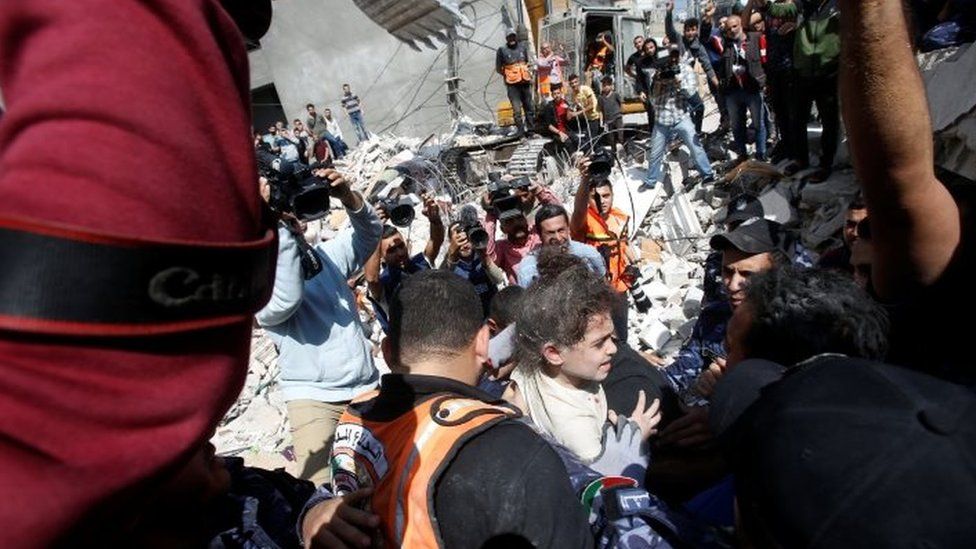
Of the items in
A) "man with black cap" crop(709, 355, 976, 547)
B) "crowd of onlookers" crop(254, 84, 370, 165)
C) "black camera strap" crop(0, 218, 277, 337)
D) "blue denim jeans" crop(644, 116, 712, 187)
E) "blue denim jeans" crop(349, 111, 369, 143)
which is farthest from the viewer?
"blue denim jeans" crop(349, 111, 369, 143)

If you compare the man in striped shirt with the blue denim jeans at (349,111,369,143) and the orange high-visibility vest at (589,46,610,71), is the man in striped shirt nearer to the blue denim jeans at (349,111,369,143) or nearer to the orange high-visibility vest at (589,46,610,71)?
the blue denim jeans at (349,111,369,143)

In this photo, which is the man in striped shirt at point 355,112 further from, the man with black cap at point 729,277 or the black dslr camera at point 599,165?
the man with black cap at point 729,277

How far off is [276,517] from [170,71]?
4.64ft

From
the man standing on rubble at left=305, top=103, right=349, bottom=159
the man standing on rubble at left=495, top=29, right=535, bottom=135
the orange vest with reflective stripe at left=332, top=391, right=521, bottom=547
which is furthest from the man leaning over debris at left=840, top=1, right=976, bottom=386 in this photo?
the man standing on rubble at left=305, top=103, right=349, bottom=159

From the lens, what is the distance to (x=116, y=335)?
1.28 feet

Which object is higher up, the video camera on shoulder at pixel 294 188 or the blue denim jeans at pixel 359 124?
the video camera on shoulder at pixel 294 188

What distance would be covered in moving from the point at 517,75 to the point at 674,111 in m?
4.44

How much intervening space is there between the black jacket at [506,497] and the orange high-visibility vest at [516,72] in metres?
10.9

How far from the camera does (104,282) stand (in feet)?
1.25

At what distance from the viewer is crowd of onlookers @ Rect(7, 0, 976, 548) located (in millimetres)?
385

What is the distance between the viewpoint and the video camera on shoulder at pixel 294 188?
2.72m

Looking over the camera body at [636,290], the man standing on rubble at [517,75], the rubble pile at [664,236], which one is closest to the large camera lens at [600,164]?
the camera body at [636,290]

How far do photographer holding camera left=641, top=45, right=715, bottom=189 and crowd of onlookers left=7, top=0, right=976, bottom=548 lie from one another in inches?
184

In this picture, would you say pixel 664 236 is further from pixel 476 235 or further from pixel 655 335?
pixel 476 235
